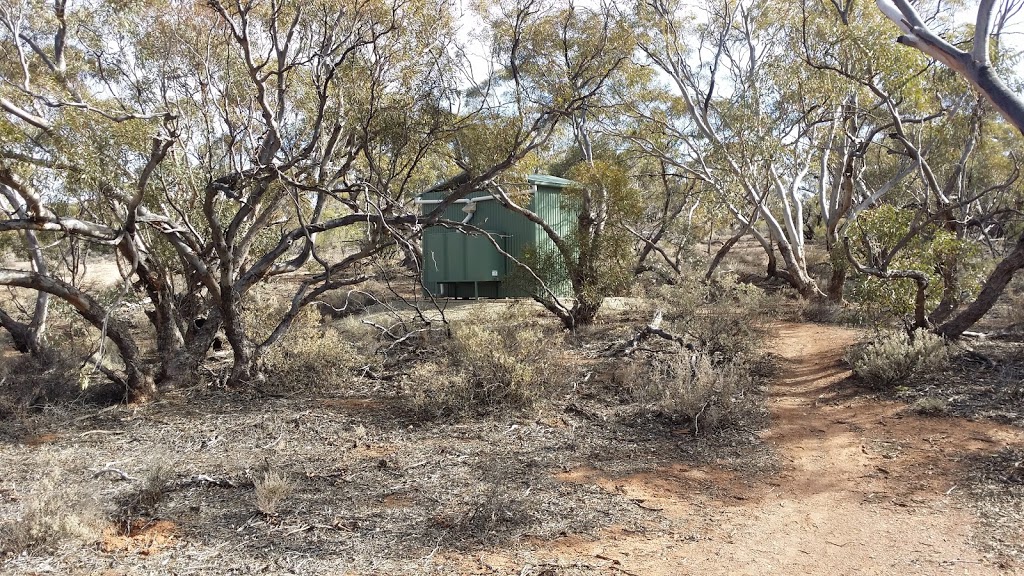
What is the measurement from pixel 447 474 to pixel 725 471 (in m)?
2.33

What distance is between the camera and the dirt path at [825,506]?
402 cm

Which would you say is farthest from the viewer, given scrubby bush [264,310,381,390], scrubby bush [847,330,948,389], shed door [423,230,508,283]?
shed door [423,230,508,283]

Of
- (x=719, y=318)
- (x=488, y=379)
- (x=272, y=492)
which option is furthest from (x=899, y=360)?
(x=272, y=492)

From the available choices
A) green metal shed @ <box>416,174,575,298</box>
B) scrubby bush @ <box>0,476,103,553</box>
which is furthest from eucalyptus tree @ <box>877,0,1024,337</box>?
green metal shed @ <box>416,174,575,298</box>

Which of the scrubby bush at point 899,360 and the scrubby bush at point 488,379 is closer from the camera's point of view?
the scrubby bush at point 488,379

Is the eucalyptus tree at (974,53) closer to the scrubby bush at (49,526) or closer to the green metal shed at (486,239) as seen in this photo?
the scrubby bush at (49,526)

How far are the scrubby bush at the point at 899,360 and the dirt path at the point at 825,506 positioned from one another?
0.48 metres

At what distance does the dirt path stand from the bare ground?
18mm

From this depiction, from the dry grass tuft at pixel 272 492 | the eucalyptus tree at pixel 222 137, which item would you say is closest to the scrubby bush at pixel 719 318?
the eucalyptus tree at pixel 222 137

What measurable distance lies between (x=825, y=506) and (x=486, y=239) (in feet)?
45.1

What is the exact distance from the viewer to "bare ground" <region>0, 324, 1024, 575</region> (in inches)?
161

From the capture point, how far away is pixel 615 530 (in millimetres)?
4504

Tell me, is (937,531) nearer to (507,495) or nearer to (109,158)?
(507,495)

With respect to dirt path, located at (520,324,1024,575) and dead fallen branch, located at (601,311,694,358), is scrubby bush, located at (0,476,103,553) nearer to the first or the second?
dirt path, located at (520,324,1024,575)
